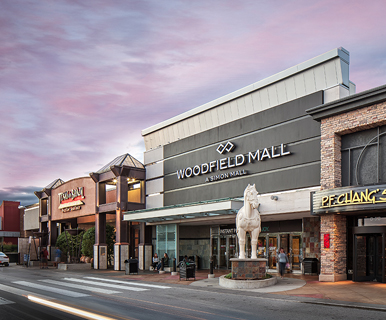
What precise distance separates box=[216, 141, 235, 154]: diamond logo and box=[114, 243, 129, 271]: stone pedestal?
11112mm

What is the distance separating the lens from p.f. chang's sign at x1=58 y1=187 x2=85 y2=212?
39000 millimetres

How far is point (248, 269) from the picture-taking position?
748 inches

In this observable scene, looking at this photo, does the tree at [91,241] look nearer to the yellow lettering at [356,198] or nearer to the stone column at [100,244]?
the stone column at [100,244]

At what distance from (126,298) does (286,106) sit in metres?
14.3

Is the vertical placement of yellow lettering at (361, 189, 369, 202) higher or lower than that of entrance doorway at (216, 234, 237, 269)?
higher

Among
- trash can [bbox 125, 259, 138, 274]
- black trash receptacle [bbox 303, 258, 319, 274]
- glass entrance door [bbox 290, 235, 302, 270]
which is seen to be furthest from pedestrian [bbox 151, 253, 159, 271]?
black trash receptacle [bbox 303, 258, 319, 274]

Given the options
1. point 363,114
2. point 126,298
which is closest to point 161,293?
point 126,298

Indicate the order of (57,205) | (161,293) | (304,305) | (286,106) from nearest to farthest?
1. (304,305)
2. (161,293)
3. (286,106)
4. (57,205)

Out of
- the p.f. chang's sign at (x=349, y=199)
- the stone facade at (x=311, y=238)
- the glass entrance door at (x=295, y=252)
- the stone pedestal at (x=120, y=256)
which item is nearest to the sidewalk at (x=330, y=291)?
the stone facade at (x=311, y=238)

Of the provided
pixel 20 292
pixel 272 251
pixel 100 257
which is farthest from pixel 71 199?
pixel 20 292

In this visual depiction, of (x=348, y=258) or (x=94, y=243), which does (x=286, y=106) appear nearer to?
(x=348, y=258)

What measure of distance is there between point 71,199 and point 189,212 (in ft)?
58.7

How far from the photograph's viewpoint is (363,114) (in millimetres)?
19141

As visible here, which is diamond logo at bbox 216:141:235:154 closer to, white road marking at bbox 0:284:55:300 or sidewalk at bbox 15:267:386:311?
sidewalk at bbox 15:267:386:311
